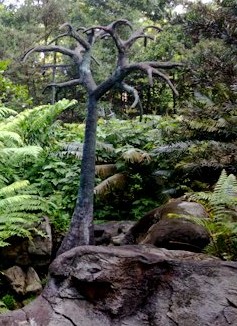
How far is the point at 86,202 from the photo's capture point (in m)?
3.52

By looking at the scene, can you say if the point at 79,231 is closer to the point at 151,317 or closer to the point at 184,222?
the point at 184,222

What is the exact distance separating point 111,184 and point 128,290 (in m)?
2.79

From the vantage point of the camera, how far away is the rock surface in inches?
89.5

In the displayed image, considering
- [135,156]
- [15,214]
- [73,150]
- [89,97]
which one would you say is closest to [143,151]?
[135,156]

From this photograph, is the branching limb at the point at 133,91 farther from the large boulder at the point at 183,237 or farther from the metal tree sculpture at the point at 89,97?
the large boulder at the point at 183,237

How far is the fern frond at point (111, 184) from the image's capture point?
16.5 feet

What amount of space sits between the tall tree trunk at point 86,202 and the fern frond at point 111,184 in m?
1.48

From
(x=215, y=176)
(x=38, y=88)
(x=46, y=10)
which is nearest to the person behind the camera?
(x=215, y=176)

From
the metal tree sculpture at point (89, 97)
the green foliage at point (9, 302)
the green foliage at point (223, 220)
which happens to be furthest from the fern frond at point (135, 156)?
the green foliage at point (9, 302)

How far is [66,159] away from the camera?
5.98 meters

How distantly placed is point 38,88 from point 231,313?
15.1m

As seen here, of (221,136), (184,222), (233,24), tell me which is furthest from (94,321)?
(233,24)

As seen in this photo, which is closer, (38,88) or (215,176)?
(215,176)

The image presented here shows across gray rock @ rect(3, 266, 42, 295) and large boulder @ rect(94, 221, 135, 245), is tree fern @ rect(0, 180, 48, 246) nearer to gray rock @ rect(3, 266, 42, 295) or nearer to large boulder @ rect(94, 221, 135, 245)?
gray rock @ rect(3, 266, 42, 295)
